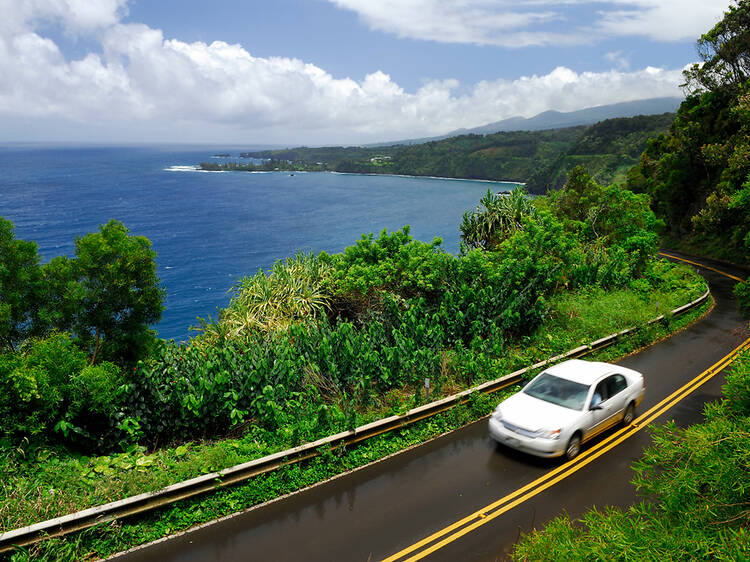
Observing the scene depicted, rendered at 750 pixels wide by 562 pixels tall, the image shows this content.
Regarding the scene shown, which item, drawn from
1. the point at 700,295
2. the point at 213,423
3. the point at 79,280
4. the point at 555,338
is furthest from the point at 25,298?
the point at 700,295

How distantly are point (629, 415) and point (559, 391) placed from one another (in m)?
2.23

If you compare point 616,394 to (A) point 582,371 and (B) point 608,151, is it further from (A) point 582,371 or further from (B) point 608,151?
(B) point 608,151

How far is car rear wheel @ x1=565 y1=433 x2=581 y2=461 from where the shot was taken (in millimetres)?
9250

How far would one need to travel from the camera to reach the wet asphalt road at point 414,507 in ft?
22.8

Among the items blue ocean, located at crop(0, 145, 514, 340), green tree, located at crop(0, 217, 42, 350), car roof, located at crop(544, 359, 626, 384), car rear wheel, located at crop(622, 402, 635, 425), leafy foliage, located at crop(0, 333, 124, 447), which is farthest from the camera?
blue ocean, located at crop(0, 145, 514, 340)

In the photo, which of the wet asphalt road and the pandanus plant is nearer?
the wet asphalt road

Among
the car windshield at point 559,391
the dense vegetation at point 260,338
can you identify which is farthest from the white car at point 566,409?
the dense vegetation at point 260,338

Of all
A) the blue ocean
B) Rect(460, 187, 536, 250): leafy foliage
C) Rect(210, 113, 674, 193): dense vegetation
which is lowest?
the blue ocean

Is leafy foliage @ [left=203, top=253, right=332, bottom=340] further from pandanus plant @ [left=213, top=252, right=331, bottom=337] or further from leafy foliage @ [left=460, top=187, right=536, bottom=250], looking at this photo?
leafy foliage @ [left=460, top=187, right=536, bottom=250]

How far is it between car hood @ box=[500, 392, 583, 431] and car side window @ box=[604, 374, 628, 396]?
1.22 metres

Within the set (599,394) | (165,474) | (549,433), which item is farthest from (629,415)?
(165,474)

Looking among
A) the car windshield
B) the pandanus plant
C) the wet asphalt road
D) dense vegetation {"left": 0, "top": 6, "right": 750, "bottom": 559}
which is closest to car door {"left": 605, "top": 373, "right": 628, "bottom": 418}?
the wet asphalt road

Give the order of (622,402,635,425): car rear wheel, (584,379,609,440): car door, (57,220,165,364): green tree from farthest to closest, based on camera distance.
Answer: (622,402,635,425): car rear wheel → (584,379,609,440): car door → (57,220,165,364): green tree

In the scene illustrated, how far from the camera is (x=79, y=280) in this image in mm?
8812
